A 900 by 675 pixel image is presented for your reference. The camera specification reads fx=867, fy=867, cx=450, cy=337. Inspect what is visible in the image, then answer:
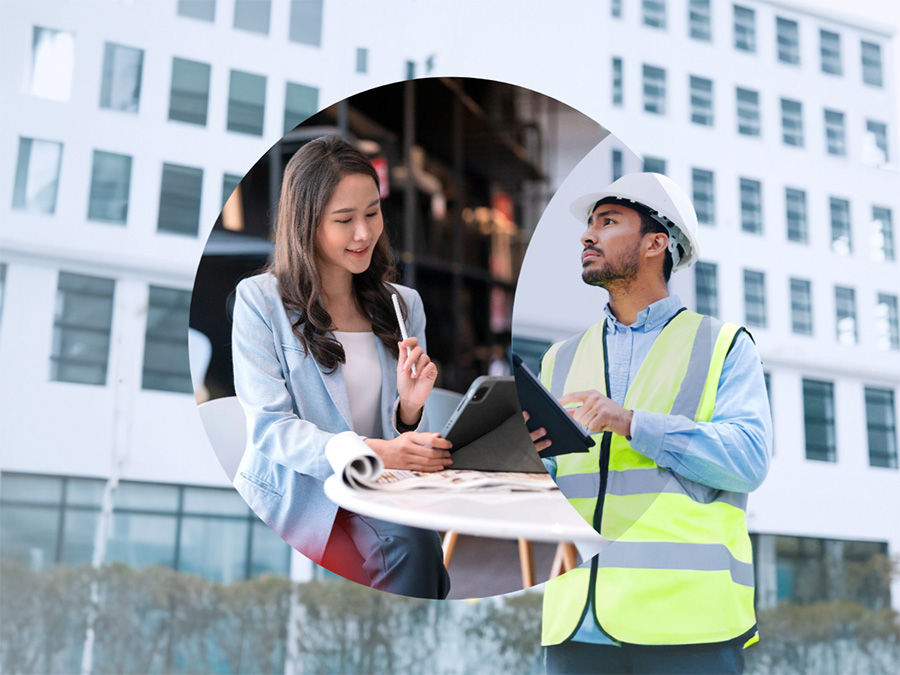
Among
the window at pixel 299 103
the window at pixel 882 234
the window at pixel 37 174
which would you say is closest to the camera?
the window at pixel 299 103

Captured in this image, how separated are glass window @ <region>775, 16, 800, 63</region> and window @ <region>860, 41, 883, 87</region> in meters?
0.31

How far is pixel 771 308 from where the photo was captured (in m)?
4.16

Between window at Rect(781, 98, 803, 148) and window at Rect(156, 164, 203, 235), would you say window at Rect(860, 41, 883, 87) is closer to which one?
window at Rect(781, 98, 803, 148)

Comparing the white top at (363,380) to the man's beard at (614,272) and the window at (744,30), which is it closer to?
the man's beard at (614,272)

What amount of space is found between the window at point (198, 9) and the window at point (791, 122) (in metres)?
2.68

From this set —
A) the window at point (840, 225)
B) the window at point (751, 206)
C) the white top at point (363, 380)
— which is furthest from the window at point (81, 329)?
the window at point (840, 225)

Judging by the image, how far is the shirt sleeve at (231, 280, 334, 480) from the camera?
183 cm

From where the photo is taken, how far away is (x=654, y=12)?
164 inches

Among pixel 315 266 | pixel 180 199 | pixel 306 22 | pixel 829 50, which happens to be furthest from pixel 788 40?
pixel 315 266

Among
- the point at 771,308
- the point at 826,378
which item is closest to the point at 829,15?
the point at 771,308

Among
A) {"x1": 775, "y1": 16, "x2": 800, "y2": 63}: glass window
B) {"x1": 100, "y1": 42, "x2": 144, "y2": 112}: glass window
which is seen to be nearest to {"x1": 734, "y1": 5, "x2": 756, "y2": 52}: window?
{"x1": 775, "y1": 16, "x2": 800, "y2": 63}: glass window

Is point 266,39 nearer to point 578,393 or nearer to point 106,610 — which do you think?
point 578,393

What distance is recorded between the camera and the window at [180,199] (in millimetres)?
3266

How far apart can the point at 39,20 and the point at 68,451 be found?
1929mm
